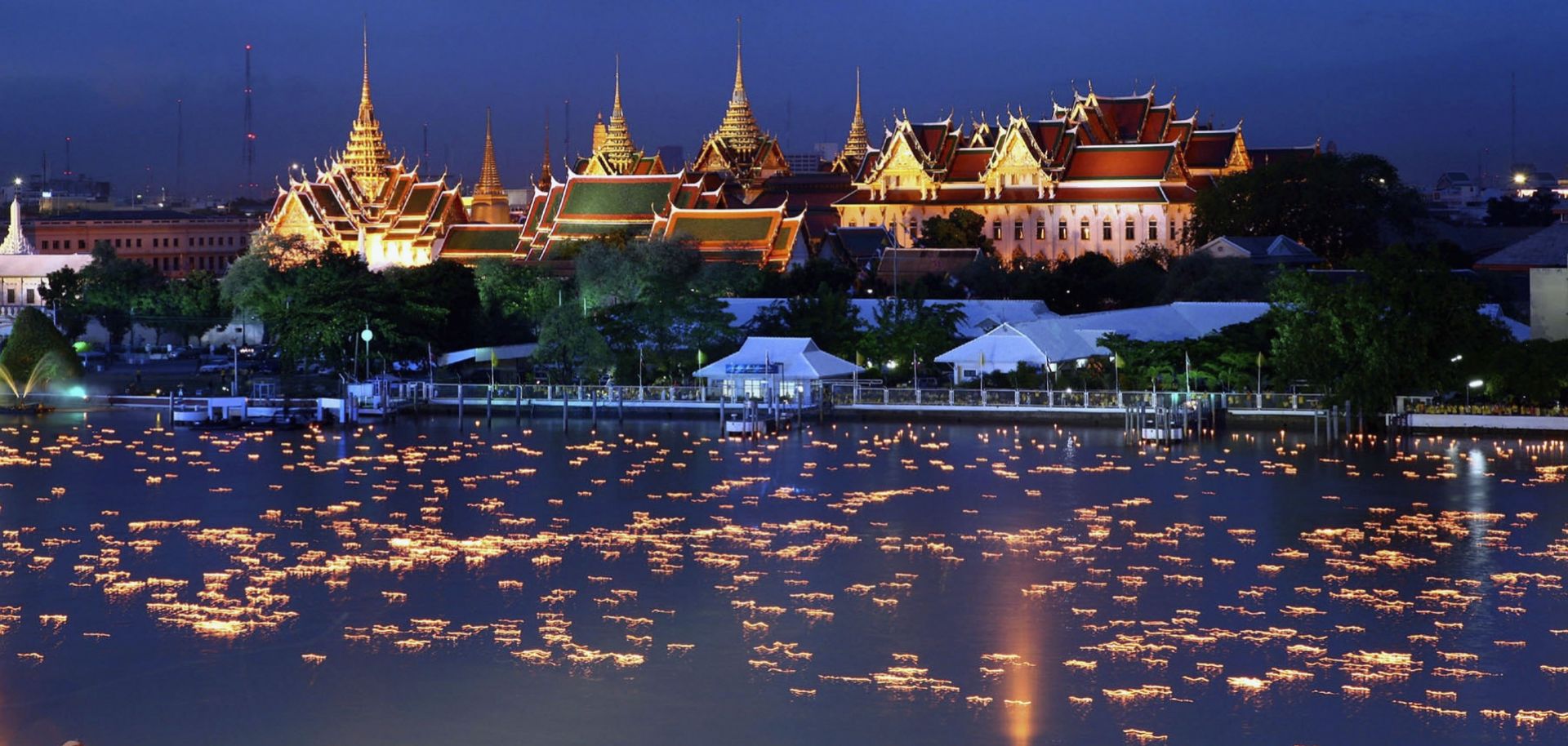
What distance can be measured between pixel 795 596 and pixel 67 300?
34.3 m

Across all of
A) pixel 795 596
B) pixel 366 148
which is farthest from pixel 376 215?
pixel 795 596

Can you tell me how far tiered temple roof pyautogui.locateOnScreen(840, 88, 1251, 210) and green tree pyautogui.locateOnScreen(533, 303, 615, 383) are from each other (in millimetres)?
24878

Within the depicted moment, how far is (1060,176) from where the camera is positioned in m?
61.3

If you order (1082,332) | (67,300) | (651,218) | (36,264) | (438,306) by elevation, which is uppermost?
(651,218)

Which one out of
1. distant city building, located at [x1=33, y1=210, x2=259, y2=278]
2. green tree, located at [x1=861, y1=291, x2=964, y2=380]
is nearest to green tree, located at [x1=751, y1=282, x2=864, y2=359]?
green tree, located at [x1=861, y1=291, x2=964, y2=380]

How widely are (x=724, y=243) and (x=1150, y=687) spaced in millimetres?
35452

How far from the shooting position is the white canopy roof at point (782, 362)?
35344mm

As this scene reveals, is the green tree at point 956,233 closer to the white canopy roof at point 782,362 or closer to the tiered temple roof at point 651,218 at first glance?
the tiered temple roof at point 651,218

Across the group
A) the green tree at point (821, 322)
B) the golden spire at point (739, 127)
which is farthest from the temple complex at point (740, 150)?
the green tree at point (821, 322)

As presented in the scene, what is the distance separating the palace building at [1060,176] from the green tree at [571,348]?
79.8ft

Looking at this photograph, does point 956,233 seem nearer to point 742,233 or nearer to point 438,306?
point 742,233

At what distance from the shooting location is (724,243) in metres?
51.4

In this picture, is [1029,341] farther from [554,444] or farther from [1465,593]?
[1465,593]

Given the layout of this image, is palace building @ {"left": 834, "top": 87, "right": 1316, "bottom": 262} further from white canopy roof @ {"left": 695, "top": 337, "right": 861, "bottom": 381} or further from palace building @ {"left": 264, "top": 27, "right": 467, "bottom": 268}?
white canopy roof @ {"left": 695, "top": 337, "right": 861, "bottom": 381}
